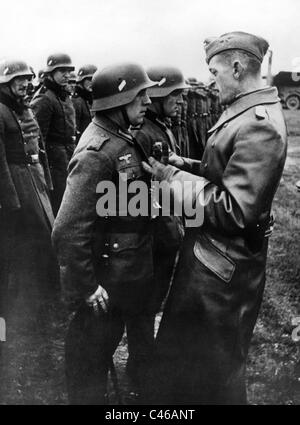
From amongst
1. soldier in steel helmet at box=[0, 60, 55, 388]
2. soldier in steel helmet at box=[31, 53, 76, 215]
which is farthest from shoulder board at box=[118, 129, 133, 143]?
soldier in steel helmet at box=[31, 53, 76, 215]

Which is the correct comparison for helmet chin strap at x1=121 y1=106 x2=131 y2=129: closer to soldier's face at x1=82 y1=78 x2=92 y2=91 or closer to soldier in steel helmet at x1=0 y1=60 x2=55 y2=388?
soldier in steel helmet at x1=0 y1=60 x2=55 y2=388

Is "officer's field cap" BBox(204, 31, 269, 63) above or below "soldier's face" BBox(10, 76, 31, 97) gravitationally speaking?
above

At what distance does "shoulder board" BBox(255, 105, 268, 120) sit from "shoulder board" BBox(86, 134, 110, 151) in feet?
2.80

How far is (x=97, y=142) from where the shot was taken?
298 cm

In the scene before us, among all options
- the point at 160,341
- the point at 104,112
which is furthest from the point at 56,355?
the point at 104,112

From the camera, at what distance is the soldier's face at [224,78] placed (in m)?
2.81

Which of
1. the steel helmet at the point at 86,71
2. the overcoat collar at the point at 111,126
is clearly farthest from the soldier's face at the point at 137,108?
the steel helmet at the point at 86,71

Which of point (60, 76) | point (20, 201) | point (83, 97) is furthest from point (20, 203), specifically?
point (83, 97)

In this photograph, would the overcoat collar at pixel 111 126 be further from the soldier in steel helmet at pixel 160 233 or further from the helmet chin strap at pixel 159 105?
the helmet chin strap at pixel 159 105

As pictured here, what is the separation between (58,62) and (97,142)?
4510mm

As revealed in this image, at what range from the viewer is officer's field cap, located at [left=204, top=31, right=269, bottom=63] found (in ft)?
8.98

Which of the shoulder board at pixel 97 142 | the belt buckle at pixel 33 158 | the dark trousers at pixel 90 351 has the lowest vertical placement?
the dark trousers at pixel 90 351

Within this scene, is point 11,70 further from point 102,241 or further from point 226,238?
point 226,238

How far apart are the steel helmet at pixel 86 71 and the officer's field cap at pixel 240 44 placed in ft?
20.2
